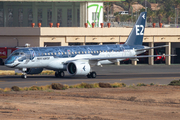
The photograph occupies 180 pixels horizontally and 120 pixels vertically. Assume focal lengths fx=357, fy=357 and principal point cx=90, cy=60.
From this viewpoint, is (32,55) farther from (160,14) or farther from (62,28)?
(160,14)

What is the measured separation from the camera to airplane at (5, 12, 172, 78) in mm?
41344

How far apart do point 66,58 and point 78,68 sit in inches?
113

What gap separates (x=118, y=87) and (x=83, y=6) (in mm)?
42165

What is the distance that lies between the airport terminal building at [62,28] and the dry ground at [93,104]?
35.5 m

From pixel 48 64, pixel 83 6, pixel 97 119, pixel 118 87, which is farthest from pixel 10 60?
pixel 83 6

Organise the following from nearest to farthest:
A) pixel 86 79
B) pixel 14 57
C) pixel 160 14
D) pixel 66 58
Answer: pixel 14 57, pixel 86 79, pixel 66 58, pixel 160 14

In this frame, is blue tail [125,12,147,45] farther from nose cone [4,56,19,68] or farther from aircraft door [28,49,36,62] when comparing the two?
nose cone [4,56,19,68]

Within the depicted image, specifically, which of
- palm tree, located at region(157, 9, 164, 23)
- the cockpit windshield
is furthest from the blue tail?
palm tree, located at region(157, 9, 164, 23)

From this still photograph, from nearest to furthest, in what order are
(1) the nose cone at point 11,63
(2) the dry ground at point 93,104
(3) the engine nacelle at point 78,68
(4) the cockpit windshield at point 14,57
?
(2) the dry ground at point 93,104 < (1) the nose cone at point 11,63 < (4) the cockpit windshield at point 14,57 < (3) the engine nacelle at point 78,68

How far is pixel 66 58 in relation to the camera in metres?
43.9

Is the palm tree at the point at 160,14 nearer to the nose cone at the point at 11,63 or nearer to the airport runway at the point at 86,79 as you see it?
the airport runway at the point at 86,79

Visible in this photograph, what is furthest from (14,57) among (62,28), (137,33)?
(62,28)

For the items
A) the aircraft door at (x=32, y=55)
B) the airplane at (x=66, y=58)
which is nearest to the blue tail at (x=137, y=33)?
the airplane at (x=66, y=58)

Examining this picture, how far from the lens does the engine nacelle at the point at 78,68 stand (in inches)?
1649
